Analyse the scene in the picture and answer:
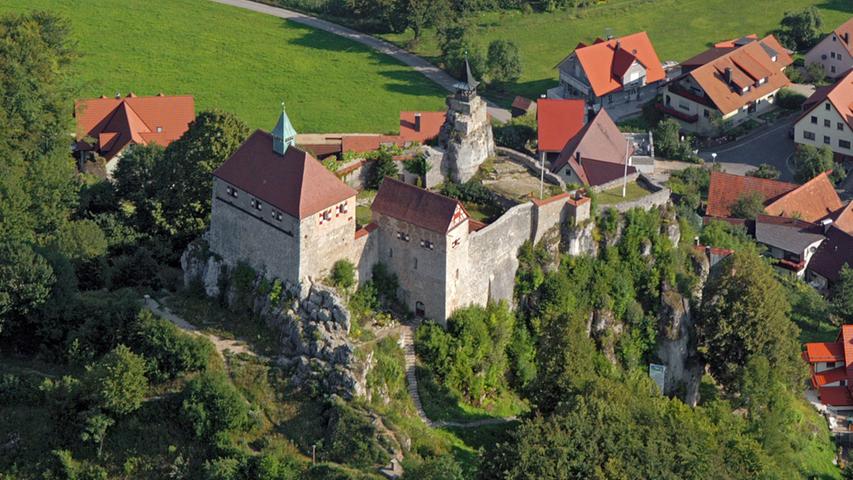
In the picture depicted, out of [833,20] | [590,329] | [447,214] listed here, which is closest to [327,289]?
[447,214]

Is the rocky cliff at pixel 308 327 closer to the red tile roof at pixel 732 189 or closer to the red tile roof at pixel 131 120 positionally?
the red tile roof at pixel 131 120

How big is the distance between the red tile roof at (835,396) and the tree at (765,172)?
31.7 m

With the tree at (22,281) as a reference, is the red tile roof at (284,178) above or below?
above

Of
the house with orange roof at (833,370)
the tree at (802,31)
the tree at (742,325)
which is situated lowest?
the house with orange roof at (833,370)

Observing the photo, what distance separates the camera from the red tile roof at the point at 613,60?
155 m

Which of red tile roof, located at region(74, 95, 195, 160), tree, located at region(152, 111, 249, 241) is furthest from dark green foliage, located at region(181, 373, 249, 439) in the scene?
red tile roof, located at region(74, 95, 195, 160)

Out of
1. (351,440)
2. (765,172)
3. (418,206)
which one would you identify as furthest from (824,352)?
(351,440)

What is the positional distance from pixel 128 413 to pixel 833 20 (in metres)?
118

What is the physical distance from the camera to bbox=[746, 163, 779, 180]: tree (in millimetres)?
141500

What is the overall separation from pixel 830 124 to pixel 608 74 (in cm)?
2275

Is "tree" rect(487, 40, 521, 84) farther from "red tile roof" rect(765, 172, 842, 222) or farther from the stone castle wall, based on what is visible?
the stone castle wall

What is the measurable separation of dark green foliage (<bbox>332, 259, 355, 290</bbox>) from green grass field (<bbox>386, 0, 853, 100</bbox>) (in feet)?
224

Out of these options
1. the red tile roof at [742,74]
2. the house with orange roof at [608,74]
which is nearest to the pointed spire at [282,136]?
the house with orange roof at [608,74]

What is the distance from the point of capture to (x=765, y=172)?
141750mm
